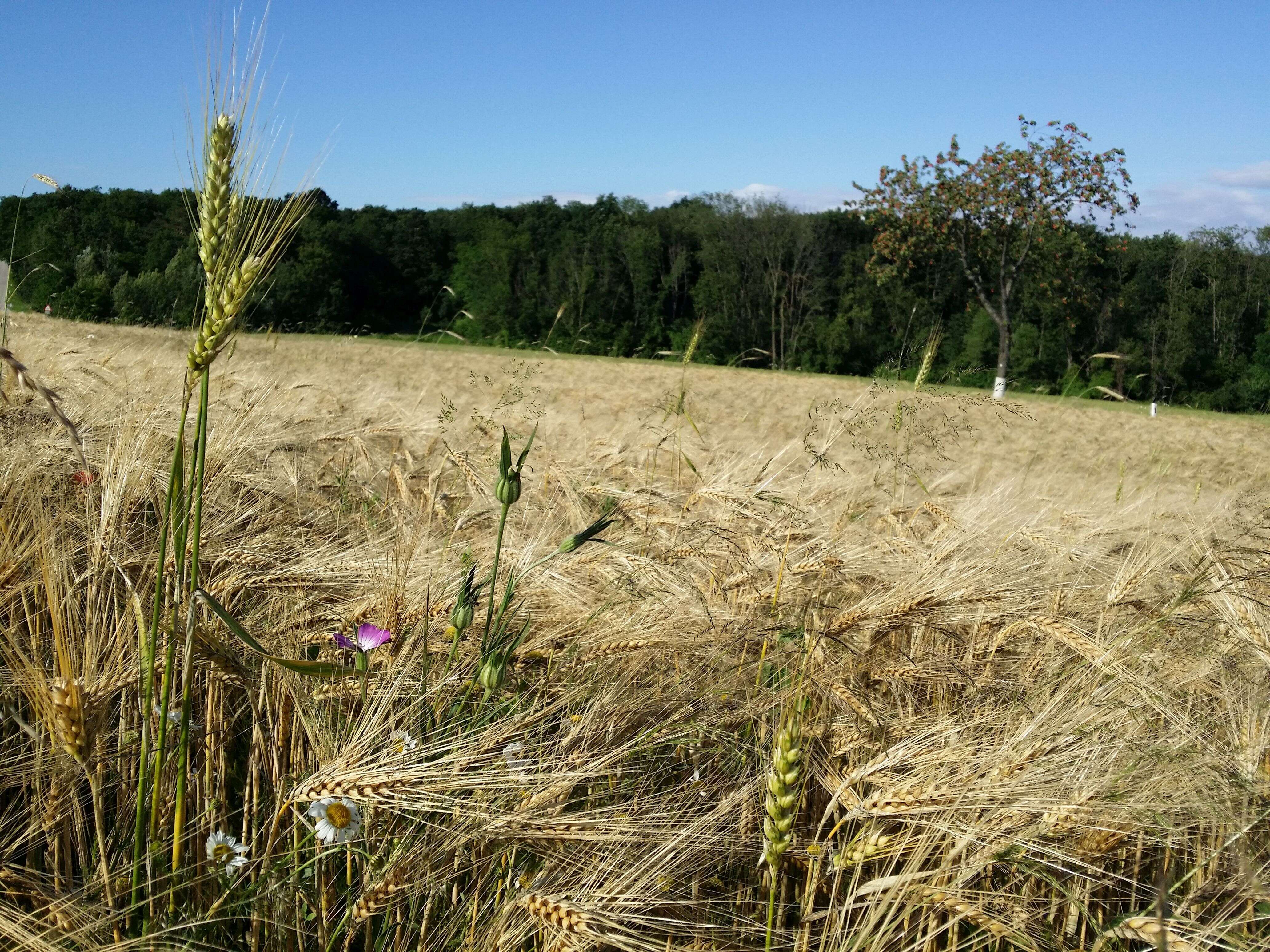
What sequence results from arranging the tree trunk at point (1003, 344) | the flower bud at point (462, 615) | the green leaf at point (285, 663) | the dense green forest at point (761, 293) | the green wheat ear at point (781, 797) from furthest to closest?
the dense green forest at point (761, 293) < the tree trunk at point (1003, 344) < the flower bud at point (462, 615) < the green wheat ear at point (781, 797) < the green leaf at point (285, 663)

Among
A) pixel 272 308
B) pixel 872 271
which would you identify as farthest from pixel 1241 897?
pixel 872 271

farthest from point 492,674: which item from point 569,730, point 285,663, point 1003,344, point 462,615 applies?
point 1003,344

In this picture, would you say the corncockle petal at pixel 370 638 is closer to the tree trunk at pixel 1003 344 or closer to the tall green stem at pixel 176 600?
the tall green stem at pixel 176 600

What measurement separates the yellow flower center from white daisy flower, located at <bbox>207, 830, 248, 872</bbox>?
7.1 inches

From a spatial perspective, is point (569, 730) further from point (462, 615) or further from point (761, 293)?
point (761, 293)

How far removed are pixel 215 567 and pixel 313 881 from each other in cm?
60

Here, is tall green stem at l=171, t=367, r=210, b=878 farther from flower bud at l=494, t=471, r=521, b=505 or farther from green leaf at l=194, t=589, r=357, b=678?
flower bud at l=494, t=471, r=521, b=505

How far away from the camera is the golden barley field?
1.10 meters

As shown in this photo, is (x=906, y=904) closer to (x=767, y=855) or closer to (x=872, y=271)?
(x=767, y=855)

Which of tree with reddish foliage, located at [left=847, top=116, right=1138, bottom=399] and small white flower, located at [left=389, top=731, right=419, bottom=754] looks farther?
tree with reddish foliage, located at [left=847, top=116, right=1138, bottom=399]

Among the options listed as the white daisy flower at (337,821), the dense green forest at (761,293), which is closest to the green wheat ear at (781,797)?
the white daisy flower at (337,821)

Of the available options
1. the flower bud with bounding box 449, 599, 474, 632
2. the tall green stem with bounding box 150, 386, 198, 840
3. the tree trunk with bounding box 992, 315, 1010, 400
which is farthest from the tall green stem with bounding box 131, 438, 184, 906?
the tree trunk with bounding box 992, 315, 1010, 400

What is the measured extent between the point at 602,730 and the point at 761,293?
28659mm

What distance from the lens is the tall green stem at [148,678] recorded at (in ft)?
3.06
